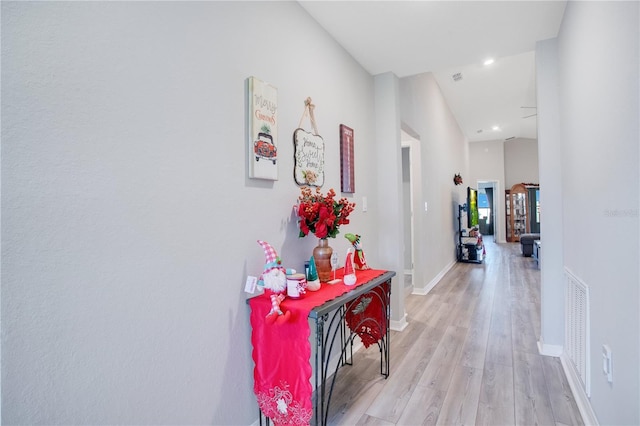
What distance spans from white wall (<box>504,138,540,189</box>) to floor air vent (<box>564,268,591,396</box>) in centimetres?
929

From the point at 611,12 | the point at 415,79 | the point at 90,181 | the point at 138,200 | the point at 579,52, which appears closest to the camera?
the point at 90,181

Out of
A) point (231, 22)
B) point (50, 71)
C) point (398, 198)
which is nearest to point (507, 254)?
point (398, 198)

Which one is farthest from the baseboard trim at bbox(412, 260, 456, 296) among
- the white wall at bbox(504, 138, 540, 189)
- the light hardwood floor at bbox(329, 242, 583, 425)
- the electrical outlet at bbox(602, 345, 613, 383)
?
the white wall at bbox(504, 138, 540, 189)

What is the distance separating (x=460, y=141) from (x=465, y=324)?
19.9ft

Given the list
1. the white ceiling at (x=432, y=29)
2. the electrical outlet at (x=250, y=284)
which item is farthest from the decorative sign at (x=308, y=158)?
the white ceiling at (x=432, y=29)

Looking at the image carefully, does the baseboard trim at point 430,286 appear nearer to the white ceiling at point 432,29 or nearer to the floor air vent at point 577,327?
the floor air vent at point 577,327

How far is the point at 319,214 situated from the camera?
1906 mm

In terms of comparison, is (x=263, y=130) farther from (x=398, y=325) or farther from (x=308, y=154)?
(x=398, y=325)

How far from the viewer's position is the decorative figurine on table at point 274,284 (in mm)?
1413

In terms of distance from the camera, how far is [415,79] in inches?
170

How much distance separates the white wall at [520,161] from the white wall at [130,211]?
35.2 ft

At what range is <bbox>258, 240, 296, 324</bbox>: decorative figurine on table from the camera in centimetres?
141

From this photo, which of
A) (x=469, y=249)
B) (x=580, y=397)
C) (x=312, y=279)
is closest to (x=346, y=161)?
(x=312, y=279)

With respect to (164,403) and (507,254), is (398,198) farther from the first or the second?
(507,254)
